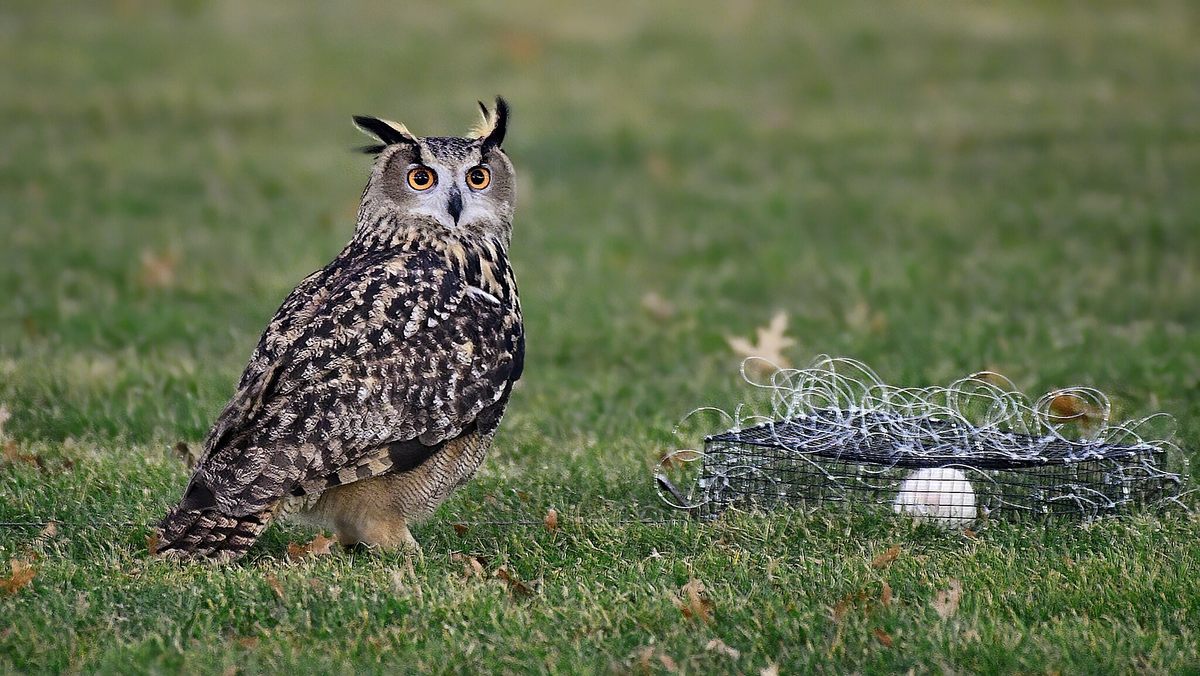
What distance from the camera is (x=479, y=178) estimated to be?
578 cm

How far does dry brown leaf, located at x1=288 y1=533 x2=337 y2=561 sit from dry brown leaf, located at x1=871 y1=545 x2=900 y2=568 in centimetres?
184

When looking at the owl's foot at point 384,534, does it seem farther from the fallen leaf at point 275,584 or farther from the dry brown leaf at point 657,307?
the dry brown leaf at point 657,307

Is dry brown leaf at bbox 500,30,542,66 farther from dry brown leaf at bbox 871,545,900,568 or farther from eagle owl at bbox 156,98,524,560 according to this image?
dry brown leaf at bbox 871,545,900,568

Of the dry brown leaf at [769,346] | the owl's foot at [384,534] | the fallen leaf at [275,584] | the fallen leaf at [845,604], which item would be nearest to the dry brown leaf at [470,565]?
the owl's foot at [384,534]

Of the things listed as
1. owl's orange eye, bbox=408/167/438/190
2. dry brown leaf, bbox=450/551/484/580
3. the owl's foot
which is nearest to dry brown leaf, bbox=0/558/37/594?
the owl's foot

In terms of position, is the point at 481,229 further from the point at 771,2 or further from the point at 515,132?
the point at 771,2

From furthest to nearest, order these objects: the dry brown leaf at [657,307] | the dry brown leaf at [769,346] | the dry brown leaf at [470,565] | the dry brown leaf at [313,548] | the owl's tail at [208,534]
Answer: the dry brown leaf at [657,307] → the dry brown leaf at [769,346] → the dry brown leaf at [313,548] → the dry brown leaf at [470,565] → the owl's tail at [208,534]

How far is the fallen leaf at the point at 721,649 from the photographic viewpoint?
172 inches

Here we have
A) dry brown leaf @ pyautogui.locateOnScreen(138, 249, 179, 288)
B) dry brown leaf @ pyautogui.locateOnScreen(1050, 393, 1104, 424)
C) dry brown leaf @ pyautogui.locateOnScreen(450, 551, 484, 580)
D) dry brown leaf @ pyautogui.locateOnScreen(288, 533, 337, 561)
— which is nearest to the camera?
dry brown leaf @ pyautogui.locateOnScreen(450, 551, 484, 580)

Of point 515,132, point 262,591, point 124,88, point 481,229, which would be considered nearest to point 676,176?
point 515,132

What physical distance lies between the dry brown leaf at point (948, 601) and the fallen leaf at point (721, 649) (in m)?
0.65

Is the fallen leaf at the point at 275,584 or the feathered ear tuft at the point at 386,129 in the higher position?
the feathered ear tuft at the point at 386,129

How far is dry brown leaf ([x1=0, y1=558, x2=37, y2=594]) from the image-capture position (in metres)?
4.77

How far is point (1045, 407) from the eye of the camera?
23.8ft
